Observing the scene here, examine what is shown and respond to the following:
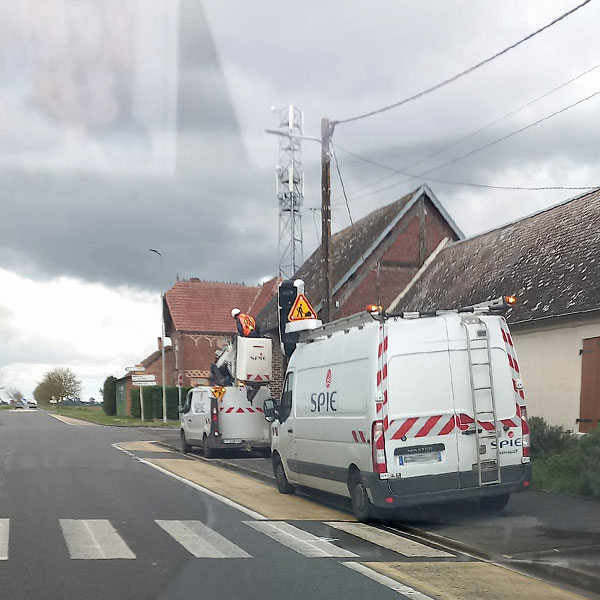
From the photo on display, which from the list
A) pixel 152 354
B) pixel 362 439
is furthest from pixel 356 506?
pixel 152 354

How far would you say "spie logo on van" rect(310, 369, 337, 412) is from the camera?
11336 mm

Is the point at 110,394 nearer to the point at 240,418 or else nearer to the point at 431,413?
the point at 240,418

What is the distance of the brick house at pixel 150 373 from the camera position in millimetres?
61403

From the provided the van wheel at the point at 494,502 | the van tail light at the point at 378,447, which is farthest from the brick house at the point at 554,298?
the van tail light at the point at 378,447

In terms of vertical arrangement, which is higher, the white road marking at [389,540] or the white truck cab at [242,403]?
the white truck cab at [242,403]

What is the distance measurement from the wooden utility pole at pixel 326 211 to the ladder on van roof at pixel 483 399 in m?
7.46

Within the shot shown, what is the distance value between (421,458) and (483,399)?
1.10 meters

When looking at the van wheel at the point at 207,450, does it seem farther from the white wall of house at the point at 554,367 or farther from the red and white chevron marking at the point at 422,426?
the red and white chevron marking at the point at 422,426

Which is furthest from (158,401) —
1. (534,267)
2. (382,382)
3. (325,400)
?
(382,382)

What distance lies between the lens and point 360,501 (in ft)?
34.1

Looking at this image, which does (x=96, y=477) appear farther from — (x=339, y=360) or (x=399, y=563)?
(x=399, y=563)

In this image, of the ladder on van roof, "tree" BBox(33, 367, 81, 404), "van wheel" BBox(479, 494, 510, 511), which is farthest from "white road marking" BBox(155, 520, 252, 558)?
"tree" BBox(33, 367, 81, 404)

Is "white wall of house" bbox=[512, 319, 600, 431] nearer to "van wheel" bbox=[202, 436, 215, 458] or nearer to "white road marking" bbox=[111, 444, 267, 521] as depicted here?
"white road marking" bbox=[111, 444, 267, 521]

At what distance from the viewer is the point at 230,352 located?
21469 millimetres
